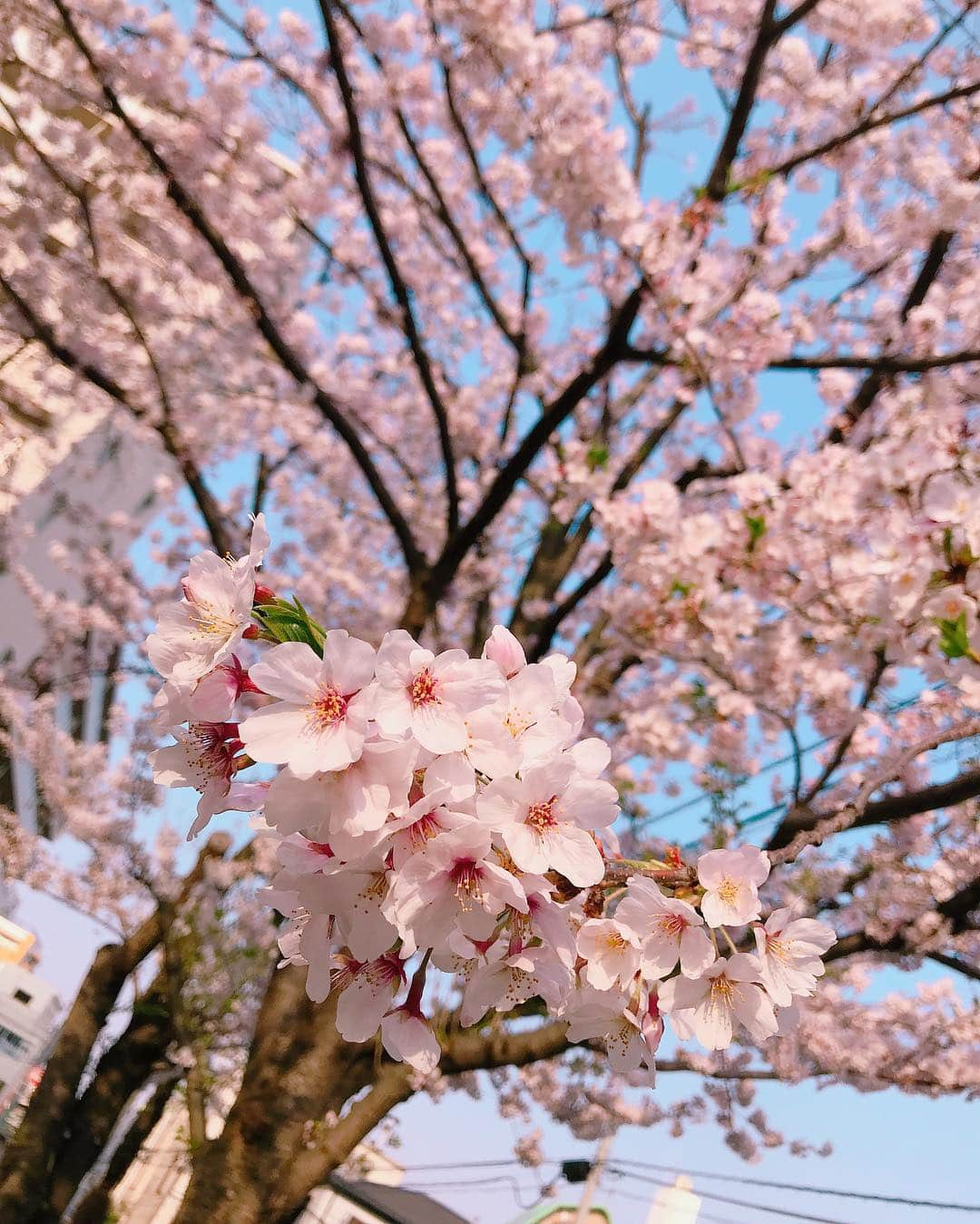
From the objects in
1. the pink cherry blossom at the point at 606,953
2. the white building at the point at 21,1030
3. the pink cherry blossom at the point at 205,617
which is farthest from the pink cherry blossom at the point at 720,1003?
the white building at the point at 21,1030

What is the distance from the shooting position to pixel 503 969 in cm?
105

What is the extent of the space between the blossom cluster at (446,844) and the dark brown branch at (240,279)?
401cm

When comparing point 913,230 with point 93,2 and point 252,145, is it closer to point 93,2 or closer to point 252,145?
point 252,145

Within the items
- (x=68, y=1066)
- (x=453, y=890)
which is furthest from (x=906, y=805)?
(x=68, y=1066)

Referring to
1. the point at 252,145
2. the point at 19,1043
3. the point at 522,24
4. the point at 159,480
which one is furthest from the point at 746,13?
the point at 19,1043

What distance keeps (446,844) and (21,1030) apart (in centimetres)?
603

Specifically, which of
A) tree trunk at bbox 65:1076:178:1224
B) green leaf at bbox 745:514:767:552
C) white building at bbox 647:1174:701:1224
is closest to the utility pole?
white building at bbox 647:1174:701:1224

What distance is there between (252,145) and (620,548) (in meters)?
5.03

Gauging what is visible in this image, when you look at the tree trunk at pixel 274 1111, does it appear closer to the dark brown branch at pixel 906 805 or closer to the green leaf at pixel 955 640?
the dark brown branch at pixel 906 805

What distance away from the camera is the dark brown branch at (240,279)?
434cm

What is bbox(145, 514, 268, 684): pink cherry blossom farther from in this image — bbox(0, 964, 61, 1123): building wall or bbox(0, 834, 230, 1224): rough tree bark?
bbox(0, 964, 61, 1123): building wall

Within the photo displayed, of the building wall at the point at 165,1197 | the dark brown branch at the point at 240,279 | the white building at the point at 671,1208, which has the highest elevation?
the dark brown branch at the point at 240,279

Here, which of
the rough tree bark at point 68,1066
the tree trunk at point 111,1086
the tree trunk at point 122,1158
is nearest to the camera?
the rough tree bark at point 68,1066

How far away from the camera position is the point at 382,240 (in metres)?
4.59
